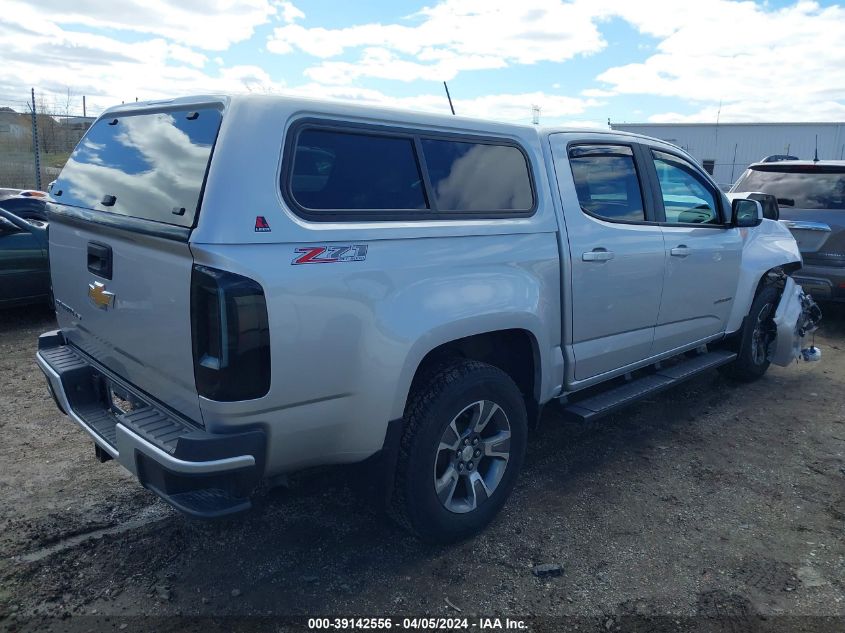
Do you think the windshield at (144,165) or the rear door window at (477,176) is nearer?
the windshield at (144,165)

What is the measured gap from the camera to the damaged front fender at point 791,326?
5.72 metres

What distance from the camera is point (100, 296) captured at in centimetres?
298

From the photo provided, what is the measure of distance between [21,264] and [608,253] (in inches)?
246

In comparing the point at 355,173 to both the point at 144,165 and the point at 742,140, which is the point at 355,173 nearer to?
the point at 144,165

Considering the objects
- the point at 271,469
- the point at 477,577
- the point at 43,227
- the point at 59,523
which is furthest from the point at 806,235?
the point at 43,227

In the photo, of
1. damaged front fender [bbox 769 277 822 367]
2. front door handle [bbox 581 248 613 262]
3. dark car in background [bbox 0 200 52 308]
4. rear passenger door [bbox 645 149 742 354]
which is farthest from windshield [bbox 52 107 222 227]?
damaged front fender [bbox 769 277 822 367]

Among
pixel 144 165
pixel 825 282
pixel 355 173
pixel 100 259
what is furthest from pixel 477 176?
pixel 825 282

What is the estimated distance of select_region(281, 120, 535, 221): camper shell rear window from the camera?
104 inches

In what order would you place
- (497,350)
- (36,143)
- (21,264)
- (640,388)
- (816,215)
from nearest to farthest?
(497,350) < (640,388) < (21,264) < (816,215) < (36,143)

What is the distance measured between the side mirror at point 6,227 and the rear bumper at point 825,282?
8589 mm

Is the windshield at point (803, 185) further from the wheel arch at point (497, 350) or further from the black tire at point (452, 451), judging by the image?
the black tire at point (452, 451)

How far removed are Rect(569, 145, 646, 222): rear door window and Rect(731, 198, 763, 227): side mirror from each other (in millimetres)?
1108

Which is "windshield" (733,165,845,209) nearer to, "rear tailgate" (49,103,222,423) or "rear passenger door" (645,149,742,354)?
"rear passenger door" (645,149,742,354)

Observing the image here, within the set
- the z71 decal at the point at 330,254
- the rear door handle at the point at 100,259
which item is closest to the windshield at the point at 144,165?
the rear door handle at the point at 100,259
